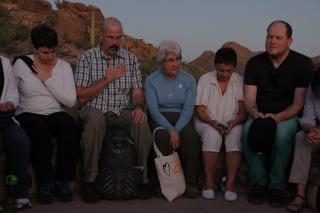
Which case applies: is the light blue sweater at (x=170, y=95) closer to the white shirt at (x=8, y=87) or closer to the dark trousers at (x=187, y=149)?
the dark trousers at (x=187, y=149)

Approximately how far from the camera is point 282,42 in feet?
20.4

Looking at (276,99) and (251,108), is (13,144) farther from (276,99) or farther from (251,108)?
(276,99)

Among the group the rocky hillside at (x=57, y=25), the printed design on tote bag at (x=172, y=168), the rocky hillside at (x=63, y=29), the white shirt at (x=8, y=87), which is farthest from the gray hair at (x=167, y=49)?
the rocky hillside at (x=57, y=25)

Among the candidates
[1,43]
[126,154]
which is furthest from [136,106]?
[1,43]

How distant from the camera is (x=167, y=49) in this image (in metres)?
6.45

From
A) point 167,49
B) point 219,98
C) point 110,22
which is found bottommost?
point 219,98

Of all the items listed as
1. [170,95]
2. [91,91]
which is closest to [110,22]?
[91,91]

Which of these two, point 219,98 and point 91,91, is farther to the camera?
point 219,98

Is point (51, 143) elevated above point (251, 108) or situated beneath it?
situated beneath

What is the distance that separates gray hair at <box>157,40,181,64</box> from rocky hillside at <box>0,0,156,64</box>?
1645 cm

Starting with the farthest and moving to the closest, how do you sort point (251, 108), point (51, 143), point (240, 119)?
point (240, 119) → point (251, 108) → point (51, 143)

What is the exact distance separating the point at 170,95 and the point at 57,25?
28.8 m

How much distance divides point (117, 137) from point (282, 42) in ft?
6.94

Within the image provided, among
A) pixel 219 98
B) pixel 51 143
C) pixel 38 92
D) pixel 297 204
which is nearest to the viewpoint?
pixel 297 204
